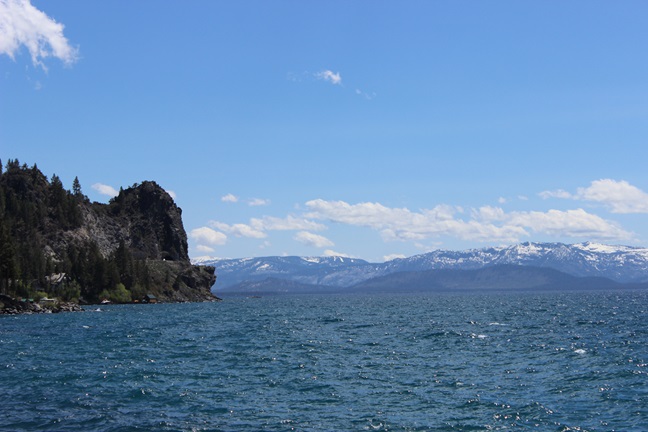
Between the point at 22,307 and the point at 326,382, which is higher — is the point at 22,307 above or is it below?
above

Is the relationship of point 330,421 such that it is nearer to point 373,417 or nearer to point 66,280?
point 373,417

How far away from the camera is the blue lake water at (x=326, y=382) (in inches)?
1480

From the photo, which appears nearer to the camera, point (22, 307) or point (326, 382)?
point (326, 382)

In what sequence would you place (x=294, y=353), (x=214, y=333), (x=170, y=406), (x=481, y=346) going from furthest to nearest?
(x=214, y=333) < (x=481, y=346) < (x=294, y=353) < (x=170, y=406)

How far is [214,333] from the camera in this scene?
9319cm

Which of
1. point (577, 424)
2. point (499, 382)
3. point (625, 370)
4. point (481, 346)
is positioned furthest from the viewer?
point (481, 346)

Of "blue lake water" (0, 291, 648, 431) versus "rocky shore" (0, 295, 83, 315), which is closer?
"blue lake water" (0, 291, 648, 431)

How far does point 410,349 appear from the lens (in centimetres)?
7106

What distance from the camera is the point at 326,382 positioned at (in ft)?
164

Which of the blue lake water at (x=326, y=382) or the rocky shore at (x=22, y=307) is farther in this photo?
the rocky shore at (x=22, y=307)

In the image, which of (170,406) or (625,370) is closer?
(170,406)

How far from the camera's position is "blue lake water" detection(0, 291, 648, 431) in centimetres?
3759

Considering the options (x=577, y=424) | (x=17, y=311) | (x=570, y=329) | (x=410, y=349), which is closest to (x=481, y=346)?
(x=410, y=349)

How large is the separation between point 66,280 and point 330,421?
17986 cm
